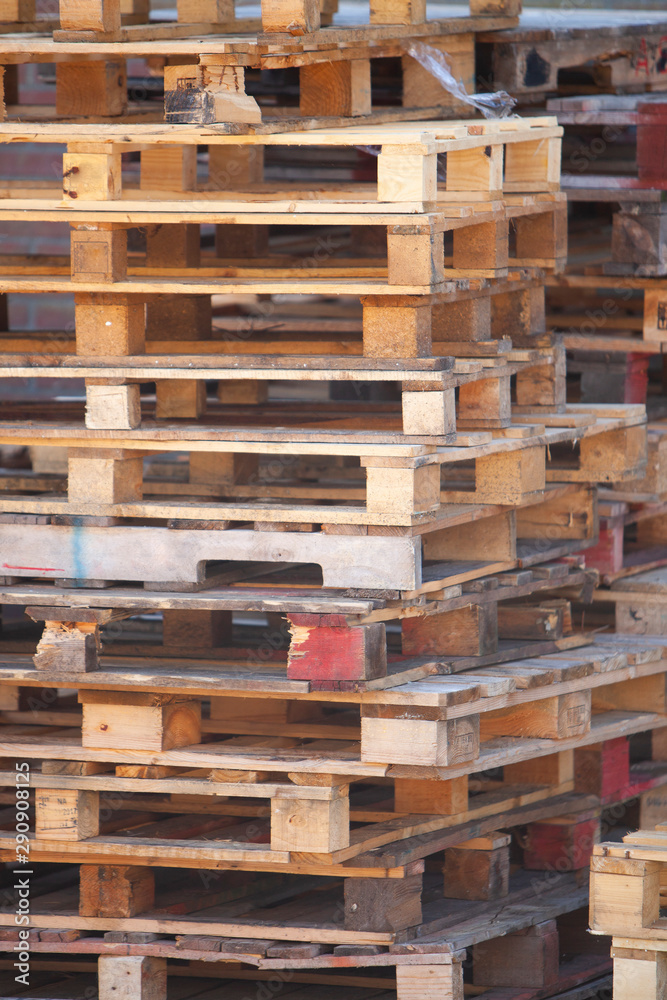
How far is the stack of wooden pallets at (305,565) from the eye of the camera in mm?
5504

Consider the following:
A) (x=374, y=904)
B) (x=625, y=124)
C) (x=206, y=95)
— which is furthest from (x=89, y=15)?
(x=374, y=904)

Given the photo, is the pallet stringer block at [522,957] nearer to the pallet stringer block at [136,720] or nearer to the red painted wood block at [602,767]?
the red painted wood block at [602,767]

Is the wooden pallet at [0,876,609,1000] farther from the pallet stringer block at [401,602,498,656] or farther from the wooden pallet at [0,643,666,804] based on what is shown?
the pallet stringer block at [401,602,498,656]

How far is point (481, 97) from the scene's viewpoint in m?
6.45

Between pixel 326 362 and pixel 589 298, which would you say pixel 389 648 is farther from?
pixel 589 298

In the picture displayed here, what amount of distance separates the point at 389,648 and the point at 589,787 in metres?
1.02

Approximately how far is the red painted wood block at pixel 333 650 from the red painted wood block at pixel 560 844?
1508 millimetres

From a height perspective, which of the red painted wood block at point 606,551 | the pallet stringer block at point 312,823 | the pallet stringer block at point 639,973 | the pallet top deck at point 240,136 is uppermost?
the pallet top deck at point 240,136

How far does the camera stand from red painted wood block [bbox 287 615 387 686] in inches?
213

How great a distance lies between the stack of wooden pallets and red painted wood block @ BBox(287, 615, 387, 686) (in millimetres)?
11

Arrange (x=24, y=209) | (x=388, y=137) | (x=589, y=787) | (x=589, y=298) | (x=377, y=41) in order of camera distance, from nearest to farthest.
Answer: (x=388, y=137)
(x=24, y=209)
(x=377, y=41)
(x=589, y=787)
(x=589, y=298)

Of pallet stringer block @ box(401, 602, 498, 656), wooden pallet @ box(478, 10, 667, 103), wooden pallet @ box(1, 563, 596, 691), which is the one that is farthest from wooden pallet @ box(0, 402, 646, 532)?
wooden pallet @ box(478, 10, 667, 103)

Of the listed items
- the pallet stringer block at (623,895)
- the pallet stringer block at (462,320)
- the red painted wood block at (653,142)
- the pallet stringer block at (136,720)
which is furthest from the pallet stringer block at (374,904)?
the red painted wood block at (653,142)

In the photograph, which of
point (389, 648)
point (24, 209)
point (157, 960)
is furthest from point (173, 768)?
point (24, 209)
